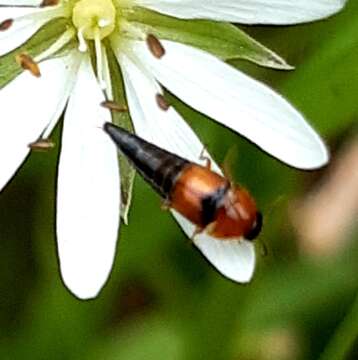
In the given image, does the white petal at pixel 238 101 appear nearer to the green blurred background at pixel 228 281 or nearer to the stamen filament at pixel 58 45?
the stamen filament at pixel 58 45

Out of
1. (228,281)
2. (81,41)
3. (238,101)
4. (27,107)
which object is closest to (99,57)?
(81,41)

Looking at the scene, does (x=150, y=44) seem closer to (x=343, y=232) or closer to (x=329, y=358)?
(x=329, y=358)

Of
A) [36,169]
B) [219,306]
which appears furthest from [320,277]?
[36,169]

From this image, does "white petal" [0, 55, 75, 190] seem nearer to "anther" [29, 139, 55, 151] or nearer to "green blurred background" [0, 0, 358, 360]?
"anther" [29, 139, 55, 151]

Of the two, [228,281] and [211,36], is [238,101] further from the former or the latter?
[228,281]

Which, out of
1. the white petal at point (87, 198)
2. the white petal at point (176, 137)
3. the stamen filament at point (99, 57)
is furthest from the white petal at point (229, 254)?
the stamen filament at point (99, 57)
